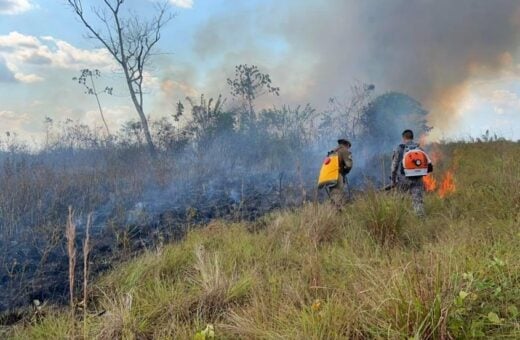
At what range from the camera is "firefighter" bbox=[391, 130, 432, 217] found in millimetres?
6922

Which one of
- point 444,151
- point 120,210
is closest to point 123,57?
point 120,210

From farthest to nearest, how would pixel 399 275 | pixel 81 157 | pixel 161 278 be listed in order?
pixel 81 157, pixel 161 278, pixel 399 275

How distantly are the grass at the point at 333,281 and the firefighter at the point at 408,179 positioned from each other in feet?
1.19

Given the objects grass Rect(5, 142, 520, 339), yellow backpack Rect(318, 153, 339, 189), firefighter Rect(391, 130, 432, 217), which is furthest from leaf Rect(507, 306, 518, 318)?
yellow backpack Rect(318, 153, 339, 189)

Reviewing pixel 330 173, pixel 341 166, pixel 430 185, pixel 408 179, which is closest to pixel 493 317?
pixel 408 179

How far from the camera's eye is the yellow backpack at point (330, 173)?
7.55 metres

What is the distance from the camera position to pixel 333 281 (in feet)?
12.5

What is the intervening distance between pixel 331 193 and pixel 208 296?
4.08 metres

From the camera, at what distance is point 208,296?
389cm

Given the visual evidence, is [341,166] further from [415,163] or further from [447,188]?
[447,188]

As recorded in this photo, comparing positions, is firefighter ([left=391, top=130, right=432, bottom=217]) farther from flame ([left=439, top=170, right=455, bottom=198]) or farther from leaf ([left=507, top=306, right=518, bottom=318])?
leaf ([left=507, top=306, right=518, bottom=318])

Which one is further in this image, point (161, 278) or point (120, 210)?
point (120, 210)

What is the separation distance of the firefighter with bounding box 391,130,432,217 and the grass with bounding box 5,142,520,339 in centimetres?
36

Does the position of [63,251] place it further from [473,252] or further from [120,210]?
[473,252]
